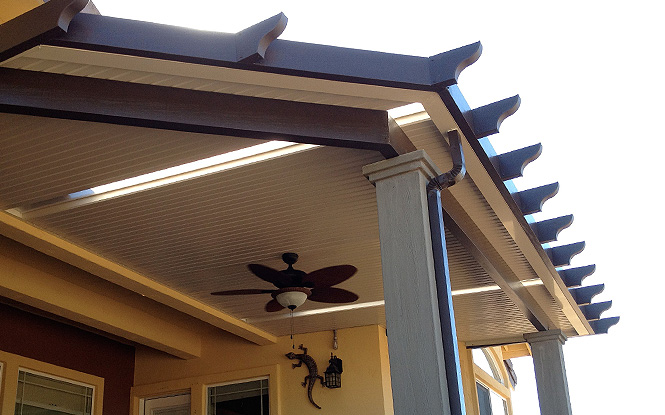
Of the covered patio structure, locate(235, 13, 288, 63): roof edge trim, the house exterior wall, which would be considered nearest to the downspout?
the covered patio structure

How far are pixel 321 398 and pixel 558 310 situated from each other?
2574 mm

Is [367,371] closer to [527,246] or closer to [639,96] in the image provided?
[527,246]

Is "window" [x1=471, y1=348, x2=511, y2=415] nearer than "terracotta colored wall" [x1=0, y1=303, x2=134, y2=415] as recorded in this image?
No

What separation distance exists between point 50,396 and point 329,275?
3339 mm

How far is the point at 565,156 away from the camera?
2050 cm

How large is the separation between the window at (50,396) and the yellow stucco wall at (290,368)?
0.89 metres

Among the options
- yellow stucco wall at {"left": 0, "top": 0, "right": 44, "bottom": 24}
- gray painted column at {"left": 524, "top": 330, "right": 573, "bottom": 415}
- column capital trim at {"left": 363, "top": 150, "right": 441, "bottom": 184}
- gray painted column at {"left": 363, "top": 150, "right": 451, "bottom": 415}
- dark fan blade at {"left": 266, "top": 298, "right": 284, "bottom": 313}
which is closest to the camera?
gray painted column at {"left": 363, "top": 150, "right": 451, "bottom": 415}

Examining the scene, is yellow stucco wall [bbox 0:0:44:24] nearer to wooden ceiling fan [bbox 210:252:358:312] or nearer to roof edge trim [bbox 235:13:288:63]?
roof edge trim [bbox 235:13:288:63]

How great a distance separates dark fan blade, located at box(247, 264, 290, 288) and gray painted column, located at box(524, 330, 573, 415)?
9.60ft

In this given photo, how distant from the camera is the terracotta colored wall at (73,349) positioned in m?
6.93

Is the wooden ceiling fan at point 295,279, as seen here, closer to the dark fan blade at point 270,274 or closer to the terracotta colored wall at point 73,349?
the dark fan blade at point 270,274

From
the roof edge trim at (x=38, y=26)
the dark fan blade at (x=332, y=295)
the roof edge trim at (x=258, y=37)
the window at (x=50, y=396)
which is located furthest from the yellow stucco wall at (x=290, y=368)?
the roof edge trim at (x=38, y=26)

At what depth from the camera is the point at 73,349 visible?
7.62 m

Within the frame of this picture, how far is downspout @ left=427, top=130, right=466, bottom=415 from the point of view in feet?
11.3
